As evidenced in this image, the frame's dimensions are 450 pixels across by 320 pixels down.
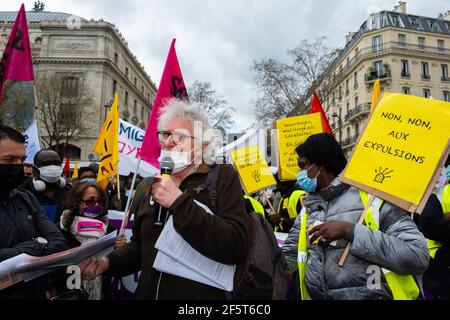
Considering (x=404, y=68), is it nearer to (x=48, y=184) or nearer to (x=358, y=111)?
(x=358, y=111)

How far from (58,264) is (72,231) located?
127cm

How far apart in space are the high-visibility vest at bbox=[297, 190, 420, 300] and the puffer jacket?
30 mm

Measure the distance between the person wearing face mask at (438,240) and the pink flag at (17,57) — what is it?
397 centimetres

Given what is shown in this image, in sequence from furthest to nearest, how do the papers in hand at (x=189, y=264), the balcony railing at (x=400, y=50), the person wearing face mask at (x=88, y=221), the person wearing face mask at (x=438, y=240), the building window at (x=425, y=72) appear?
the balcony railing at (x=400, y=50)
the building window at (x=425, y=72)
the person wearing face mask at (x=88, y=221)
the person wearing face mask at (x=438, y=240)
the papers in hand at (x=189, y=264)

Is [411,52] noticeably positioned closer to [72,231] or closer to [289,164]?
[289,164]

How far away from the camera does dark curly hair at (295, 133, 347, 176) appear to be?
227 centimetres

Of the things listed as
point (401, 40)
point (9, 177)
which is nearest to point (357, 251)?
point (9, 177)

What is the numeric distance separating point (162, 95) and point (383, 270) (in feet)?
8.21

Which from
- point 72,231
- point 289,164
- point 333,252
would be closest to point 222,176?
point 333,252

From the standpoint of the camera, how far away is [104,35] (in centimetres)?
4288

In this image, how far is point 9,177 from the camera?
2045 mm

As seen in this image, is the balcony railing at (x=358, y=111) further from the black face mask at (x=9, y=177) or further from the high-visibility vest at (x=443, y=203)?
the black face mask at (x=9, y=177)

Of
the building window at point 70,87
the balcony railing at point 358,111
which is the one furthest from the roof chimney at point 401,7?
the building window at point 70,87

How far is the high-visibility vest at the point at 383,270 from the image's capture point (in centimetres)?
188
